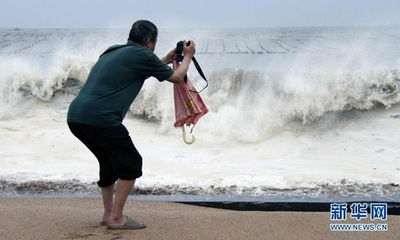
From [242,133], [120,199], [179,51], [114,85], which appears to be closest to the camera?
[114,85]

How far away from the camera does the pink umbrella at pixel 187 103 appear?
3.44 m

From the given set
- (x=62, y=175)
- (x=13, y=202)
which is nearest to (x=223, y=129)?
(x=62, y=175)

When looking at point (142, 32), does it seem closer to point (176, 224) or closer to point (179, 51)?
point (179, 51)

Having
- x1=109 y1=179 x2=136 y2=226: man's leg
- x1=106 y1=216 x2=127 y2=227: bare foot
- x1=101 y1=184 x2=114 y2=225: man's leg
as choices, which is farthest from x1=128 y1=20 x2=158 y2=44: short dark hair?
x1=106 y1=216 x2=127 y2=227: bare foot

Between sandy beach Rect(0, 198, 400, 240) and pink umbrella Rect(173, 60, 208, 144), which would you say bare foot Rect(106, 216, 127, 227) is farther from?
pink umbrella Rect(173, 60, 208, 144)

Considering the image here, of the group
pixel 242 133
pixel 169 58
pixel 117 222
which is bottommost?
pixel 117 222

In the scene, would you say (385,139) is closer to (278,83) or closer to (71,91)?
(278,83)

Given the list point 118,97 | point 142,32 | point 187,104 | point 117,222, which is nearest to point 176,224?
point 117,222

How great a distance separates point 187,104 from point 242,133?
4510 mm

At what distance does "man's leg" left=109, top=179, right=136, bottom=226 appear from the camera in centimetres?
320

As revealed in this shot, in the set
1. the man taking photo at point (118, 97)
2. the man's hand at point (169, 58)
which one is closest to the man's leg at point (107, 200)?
the man taking photo at point (118, 97)

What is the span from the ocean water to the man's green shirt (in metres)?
1.87

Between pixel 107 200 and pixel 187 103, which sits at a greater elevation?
pixel 187 103

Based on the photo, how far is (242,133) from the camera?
312 inches
